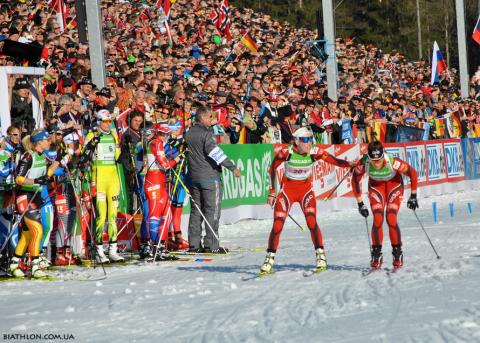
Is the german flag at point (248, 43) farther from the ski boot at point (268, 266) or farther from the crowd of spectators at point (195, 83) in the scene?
the ski boot at point (268, 266)

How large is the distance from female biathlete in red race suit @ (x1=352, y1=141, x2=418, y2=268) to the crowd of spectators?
14.2 ft

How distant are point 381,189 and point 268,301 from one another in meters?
3.15

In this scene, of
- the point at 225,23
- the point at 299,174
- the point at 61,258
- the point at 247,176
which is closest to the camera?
the point at 299,174

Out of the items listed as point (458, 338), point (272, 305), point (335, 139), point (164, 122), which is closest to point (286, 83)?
point (335, 139)

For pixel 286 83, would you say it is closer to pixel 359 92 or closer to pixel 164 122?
pixel 359 92

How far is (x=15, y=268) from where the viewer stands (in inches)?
485

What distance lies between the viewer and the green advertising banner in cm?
1912

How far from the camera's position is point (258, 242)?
53.9ft

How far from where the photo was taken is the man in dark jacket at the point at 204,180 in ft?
48.6

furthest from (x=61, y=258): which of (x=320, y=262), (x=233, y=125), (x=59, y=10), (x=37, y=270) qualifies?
(x=59, y=10)

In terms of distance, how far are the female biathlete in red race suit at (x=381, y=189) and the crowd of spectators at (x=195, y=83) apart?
4340 mm

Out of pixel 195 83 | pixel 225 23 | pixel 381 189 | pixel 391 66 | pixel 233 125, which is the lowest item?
pixel 381 189

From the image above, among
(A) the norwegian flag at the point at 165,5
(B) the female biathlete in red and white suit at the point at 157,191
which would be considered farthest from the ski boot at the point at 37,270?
(A) the norwegian flag at the point at 165,5

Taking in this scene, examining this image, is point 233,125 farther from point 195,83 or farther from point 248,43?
point 248,43
